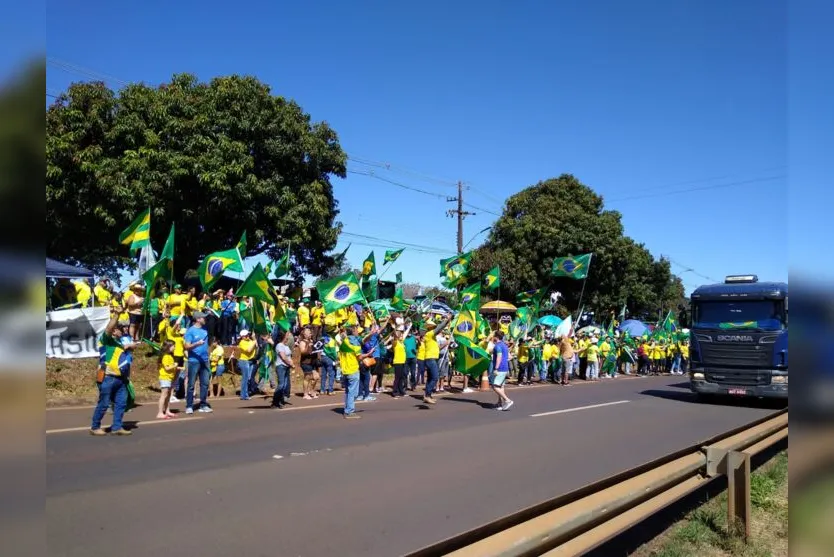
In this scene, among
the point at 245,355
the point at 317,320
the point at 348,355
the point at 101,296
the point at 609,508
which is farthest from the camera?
the point at 317,320

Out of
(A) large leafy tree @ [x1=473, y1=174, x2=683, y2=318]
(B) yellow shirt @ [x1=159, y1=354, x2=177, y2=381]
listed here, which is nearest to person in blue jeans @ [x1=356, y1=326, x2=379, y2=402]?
(B) yellow shirt @ [x1=159, y1=354, x2=177, y2=381]

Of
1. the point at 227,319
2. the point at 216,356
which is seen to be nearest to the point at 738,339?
the point at 216,356

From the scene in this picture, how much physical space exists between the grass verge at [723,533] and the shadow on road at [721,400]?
9.93 meters

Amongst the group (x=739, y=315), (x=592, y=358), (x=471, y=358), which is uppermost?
(x=739, y=315)

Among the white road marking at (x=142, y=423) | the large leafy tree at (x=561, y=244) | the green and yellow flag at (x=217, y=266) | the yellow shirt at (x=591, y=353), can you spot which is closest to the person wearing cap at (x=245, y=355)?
the green and yellow flag at (x=217, y=266)

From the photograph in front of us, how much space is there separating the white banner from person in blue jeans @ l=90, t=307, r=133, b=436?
599cm

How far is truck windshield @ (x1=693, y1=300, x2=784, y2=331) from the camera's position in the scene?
14.6 metres

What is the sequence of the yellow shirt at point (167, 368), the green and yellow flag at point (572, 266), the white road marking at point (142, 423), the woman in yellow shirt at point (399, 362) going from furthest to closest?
1. the green and yellow flag at point (572, 266)
2. the woman in yellow shirt at point (399, 362)
3. the yellow shirt at point (167, 368)
4. the white road marking at point (142, 423)

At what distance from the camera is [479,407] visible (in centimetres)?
1443

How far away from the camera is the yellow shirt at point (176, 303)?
1456 cm

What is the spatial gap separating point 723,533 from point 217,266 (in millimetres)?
12706

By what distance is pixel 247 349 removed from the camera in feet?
45.7

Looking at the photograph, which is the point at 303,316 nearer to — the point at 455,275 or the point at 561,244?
the point at 455,275

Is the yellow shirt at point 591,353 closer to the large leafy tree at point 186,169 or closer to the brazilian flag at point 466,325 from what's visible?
the brazilian flag at point 466,325
